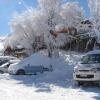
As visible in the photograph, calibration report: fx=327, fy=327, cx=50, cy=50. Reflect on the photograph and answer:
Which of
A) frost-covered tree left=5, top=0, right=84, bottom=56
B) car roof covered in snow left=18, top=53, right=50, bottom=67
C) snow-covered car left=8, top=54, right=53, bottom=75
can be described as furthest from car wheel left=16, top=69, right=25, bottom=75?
frost-covered tree left=5, top=0, right=84, bottom=56

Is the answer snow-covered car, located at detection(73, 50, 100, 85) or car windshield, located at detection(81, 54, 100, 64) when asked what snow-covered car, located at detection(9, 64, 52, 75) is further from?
snow-covered car, located at detection(73, 50, 100, 85)

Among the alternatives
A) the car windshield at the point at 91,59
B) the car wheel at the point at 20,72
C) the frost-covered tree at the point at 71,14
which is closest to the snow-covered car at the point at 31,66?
the car wheel at the point at 20,72

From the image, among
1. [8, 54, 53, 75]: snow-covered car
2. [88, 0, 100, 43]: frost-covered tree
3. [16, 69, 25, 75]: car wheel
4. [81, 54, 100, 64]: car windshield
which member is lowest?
[16, 69, 25, 75]: car wheel

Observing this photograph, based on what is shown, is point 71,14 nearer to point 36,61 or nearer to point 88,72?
point 36,61

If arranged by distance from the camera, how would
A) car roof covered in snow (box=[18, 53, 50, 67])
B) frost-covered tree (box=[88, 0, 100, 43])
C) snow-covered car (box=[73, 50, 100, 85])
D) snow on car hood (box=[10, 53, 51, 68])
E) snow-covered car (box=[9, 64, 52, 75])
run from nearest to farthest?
snow-covered car (box=[73, 50, 100, 85])
snow-covered car (box=[9, 64, 52, 75])
snow on car hood (box=[10, 53, 51, 68])
car roof covered in snow (box=[18, 53, 50, 67])
frost-covered tree (box=[88, 0, 100, 43])

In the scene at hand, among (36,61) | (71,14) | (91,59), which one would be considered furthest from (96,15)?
(91,59)

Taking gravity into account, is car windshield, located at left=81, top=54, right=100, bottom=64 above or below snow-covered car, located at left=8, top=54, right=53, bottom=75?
above

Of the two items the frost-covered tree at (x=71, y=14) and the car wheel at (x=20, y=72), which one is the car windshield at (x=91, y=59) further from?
the frost-covered tree at (x=71, y=14)

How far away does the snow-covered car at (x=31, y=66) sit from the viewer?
27.3 metres

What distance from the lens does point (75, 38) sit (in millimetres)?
52656

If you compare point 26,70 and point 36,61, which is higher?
point 36,61

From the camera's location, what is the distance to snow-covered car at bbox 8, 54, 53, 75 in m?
27.3

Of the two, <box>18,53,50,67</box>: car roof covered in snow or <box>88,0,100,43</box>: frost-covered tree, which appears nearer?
<box>18,53,50,67</box>: car roof covered in snow

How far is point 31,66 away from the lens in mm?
27828
